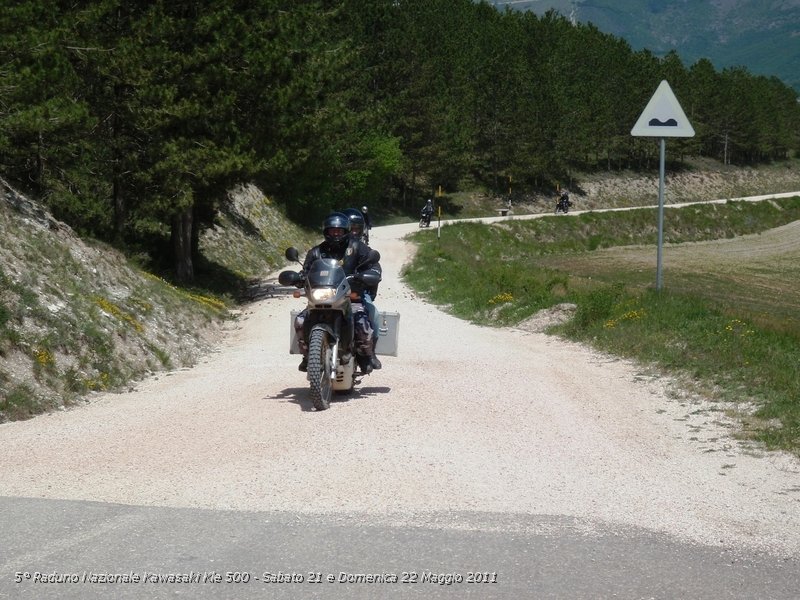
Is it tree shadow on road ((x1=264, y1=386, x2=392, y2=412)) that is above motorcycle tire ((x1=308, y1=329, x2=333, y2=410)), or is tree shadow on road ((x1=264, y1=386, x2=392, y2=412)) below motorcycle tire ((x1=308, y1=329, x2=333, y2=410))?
below

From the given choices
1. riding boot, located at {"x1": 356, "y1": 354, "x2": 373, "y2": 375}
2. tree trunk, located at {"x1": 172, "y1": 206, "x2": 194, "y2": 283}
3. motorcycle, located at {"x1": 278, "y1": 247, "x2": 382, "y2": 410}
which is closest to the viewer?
motorcycle, located at {"x1": 278, "y1": 247, "x2": 382, "y2": 410}

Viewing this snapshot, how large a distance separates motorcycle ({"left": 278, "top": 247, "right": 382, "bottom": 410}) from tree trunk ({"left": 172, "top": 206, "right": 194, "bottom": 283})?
16.4 meters

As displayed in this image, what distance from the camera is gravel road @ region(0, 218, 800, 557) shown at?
20.2 feet

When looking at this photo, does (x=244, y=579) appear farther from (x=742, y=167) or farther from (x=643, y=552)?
(x=742, y=167)

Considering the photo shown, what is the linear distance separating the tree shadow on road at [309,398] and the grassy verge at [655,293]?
392 centimetres

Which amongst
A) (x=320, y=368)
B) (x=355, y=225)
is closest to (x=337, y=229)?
(x=355, y=225)

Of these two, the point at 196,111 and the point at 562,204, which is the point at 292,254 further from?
the point at 562,204

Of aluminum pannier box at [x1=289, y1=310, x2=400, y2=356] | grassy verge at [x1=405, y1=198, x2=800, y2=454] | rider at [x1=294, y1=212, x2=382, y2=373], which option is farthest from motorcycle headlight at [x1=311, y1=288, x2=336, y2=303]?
grassy verge at [x1=405, y1=198, x2=800, y2=454]

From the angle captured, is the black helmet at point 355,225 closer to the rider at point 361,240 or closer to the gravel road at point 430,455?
the rider at point 361,240

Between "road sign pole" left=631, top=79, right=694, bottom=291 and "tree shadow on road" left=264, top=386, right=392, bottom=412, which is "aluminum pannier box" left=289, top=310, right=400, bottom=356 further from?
"road sign pole" left=631, top=79, right=694, bottom=291

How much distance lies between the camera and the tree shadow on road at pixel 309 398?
32.1 feet

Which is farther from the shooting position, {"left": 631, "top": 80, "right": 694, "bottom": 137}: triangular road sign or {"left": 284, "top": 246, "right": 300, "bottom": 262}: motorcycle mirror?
{"left": 631, "top": 80, "right": 694, "bottom": 137}: triangular road sign

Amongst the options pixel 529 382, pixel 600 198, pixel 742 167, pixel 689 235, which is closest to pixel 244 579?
pixel 529 382

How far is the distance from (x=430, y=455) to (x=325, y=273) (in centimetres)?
269
